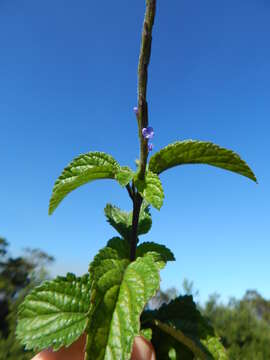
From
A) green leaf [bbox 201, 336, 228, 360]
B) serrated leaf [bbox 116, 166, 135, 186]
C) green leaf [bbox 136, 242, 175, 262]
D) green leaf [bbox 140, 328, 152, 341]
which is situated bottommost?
green leaf [bbox 201, 336, 228, 360]

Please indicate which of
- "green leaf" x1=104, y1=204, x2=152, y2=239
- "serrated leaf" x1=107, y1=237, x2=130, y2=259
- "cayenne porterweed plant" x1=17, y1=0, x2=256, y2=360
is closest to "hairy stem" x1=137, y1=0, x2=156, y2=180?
"cayenne porterweed plant" x1=17, y1=0, x2=256, y2=360

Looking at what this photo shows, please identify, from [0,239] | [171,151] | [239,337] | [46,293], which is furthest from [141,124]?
[0,239]

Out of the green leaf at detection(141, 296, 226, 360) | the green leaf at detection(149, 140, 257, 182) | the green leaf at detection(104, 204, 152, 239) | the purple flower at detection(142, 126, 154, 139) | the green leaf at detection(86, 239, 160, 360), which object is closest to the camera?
Answer: the green leaf at detection(86, 239, 160, 360)

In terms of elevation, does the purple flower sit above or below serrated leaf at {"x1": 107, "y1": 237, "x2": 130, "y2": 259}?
above

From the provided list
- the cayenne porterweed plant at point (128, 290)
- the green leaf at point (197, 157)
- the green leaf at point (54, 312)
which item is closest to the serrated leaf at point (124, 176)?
the cayenne porterweed plant at point (128, 290)

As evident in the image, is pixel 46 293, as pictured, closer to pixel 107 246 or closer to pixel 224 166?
pixel 107 246

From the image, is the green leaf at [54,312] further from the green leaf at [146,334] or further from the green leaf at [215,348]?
the green leaf at [215,348]

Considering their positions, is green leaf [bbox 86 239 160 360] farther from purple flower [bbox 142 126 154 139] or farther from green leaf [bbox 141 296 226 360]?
purple flower [bbox 142 126 154 139]
